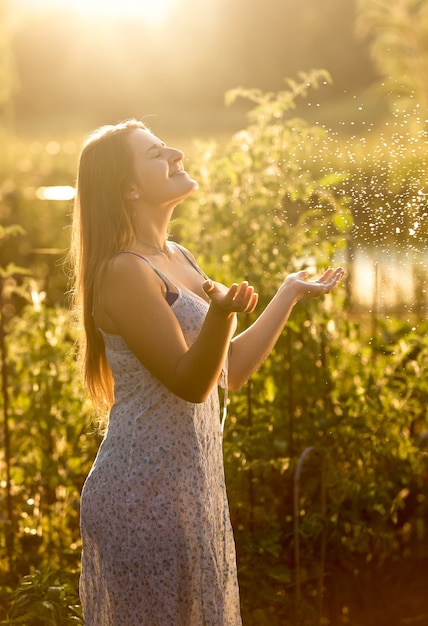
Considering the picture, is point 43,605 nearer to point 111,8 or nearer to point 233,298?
point 233,298

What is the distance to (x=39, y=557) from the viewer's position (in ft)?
9.64

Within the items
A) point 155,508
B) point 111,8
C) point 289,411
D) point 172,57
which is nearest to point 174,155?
point 155,508

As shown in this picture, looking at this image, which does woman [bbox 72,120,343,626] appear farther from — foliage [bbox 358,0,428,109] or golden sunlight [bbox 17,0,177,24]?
golden sunlight [bbox 17,0,177,24]

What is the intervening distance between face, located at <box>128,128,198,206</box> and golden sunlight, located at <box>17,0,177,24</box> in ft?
93.2

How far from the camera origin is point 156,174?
1785 millimetres

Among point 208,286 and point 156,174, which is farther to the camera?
point 156,174

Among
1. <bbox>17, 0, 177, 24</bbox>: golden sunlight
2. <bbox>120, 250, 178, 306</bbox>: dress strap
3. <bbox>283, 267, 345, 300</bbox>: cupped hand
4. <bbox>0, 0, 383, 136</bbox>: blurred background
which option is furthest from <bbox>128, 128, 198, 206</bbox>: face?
<bbox>17, 0, 177, 24</bbox>: golden sunlight

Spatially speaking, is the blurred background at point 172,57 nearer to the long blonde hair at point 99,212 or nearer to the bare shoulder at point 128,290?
the long blonde hair at point 99,212

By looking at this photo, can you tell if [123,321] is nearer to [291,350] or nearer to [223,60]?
[291,350]

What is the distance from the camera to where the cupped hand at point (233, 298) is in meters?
1.47

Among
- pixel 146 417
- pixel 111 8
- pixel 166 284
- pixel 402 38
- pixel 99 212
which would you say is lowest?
pixel 146 417

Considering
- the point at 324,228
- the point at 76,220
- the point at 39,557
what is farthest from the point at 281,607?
the point at 76,220

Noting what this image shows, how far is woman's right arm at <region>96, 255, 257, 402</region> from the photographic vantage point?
1.55 meters

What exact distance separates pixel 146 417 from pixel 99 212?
1.34ft
